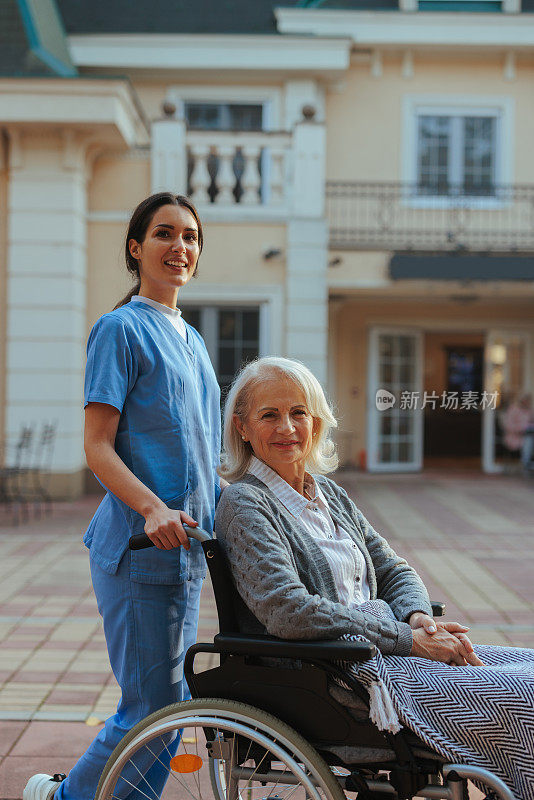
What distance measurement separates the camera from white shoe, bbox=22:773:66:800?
2285 mm

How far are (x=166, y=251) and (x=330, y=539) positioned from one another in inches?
34.4

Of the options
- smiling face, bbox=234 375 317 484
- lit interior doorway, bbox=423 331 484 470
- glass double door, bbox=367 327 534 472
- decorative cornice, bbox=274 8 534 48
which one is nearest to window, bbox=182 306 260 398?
glass double door, bbox=367 327 534 472

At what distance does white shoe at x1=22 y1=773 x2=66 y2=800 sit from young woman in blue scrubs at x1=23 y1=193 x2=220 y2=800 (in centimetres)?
7

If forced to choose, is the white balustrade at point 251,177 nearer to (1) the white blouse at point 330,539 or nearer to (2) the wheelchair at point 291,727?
(1) the white blouse at point 330,539

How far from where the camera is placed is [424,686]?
1952mm

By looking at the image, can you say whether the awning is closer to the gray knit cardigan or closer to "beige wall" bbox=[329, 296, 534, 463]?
"beige wall" bbox=[329, 296, 534, 463]

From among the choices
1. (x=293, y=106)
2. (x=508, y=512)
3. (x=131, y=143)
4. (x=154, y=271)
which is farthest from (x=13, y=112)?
(x=154, y=271)

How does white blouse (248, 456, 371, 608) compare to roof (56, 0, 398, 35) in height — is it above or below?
below

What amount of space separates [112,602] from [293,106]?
10944 mm

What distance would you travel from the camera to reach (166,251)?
7.30 feet

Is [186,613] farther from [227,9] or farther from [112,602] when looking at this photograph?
[227,9]

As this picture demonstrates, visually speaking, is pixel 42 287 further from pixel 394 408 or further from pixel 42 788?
pixel 42 788

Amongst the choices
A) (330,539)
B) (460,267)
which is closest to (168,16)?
(460,267)

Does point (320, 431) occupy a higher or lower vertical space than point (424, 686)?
higher
